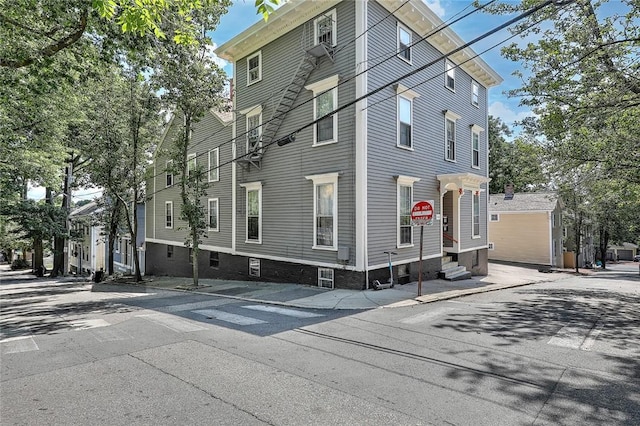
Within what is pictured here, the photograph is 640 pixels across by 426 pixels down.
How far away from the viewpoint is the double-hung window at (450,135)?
Answer: 15.9m

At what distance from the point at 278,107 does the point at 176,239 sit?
12.5 meters

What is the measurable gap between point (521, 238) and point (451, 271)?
16532 millimetres

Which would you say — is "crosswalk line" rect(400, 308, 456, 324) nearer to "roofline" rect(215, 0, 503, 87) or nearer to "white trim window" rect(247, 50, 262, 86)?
"roofline" rect(215, 0, 503, 87)

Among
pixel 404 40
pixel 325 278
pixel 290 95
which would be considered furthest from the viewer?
pixel 290 95

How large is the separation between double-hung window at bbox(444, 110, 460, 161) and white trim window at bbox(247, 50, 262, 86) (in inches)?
325

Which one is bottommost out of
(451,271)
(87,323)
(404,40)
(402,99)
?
(451,271)

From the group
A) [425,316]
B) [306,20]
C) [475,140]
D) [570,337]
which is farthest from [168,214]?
[570,337]

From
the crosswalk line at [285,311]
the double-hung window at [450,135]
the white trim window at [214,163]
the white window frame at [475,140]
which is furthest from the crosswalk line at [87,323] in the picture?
the white window frame at [475,140]

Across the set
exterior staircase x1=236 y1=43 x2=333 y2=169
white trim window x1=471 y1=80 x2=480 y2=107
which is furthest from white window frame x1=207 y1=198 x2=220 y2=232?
white trim window x1=471 y1=80 x2=480 y2=107

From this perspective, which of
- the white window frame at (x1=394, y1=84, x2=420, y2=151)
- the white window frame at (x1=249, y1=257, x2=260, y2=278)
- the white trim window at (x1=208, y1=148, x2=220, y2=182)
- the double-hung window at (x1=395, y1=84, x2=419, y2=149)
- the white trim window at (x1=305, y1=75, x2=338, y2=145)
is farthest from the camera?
the white trim window at (x1=208, y1=148, x2=220, y2=182)

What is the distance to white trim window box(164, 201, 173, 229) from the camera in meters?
22.9

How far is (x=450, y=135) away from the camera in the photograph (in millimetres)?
16359

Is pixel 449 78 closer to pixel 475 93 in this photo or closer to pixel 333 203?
pixel 475 93

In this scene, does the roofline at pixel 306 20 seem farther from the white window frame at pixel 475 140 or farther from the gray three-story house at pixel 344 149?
the white window frame at pixel 475 140
